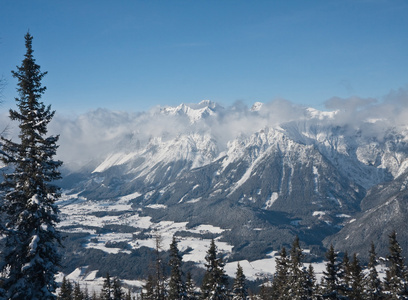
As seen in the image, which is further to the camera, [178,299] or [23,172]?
[178,299]

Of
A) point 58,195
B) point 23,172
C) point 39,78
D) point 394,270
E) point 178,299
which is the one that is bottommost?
point 178,299

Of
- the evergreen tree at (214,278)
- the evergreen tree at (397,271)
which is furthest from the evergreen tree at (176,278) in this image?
the evergreen tree at (397,271)

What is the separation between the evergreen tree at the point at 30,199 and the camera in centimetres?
2312

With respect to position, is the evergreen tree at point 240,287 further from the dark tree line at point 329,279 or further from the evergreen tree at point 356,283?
the evergreen tree at point 356,283

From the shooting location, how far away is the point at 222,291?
4566cm

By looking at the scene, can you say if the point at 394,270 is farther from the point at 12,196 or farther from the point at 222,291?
the point at 12,196

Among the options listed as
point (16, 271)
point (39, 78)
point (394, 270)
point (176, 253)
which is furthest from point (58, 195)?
point (394, 270)

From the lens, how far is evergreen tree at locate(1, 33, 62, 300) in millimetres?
23125

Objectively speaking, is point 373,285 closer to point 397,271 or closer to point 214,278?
point 397,271

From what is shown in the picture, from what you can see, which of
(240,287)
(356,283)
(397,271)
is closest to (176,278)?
(240,287)

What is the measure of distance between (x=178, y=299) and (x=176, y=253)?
6.56 meters

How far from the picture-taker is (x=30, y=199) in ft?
77.7

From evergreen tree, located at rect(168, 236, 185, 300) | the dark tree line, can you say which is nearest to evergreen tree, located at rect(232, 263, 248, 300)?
the dark tree line

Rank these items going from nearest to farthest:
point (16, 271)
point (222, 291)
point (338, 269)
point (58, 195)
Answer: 1. point (16, 271)
2. point (58, 195)
3. point (338, 269)
4. point (222, 291)
